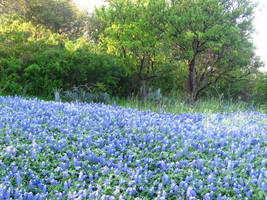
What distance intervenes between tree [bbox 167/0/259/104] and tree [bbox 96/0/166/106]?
52 cm

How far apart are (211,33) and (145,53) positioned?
243 cm

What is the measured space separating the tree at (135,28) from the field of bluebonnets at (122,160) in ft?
17.5

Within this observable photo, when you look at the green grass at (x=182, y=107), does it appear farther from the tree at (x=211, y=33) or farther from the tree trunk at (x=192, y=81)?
the tree trunk at (x=192, y=81)

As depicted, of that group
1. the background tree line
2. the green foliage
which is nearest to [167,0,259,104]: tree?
the background tree line

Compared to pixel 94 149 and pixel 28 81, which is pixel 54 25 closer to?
pixel 28 81

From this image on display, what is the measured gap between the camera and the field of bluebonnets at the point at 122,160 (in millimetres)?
3146

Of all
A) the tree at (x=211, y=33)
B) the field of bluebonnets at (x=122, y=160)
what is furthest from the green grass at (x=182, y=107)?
the field of bluebonnets at (x=122, y=160)

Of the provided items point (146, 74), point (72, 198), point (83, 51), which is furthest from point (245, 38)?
point (72, 198)

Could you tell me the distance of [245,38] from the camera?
1052cm

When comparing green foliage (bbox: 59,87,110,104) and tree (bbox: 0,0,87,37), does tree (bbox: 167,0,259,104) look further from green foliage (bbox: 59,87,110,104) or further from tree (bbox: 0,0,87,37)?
tree (bbox: 0,0,87,37)

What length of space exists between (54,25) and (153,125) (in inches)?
771

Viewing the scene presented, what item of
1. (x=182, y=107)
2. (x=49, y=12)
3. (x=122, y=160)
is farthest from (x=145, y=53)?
(x=49, y=12)

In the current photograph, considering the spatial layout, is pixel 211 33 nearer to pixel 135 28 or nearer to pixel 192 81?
pixel 192 81

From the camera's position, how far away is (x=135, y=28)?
31.4ft
